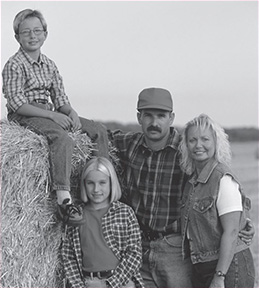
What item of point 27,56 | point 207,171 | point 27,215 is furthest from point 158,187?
point 27,56

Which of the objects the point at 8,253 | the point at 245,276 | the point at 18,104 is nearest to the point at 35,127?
the point at 18,104

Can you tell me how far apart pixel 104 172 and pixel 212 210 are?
2.88ft

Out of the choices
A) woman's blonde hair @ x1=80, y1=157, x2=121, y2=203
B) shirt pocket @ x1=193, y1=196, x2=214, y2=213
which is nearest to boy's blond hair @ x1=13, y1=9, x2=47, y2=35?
woman's blonde hair @ x1=80, y1=157, x2=121, y2=203

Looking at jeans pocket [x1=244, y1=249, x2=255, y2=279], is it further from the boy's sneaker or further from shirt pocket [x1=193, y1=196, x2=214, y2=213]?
the boy's sneaker

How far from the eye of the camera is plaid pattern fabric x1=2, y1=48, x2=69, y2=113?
16.2 feet

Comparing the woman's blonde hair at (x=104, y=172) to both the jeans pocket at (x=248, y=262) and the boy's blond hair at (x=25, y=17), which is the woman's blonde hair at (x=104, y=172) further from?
the boy's blond hair at (x=25, y=17)

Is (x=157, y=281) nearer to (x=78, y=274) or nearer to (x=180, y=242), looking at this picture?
(x=180, y=242)

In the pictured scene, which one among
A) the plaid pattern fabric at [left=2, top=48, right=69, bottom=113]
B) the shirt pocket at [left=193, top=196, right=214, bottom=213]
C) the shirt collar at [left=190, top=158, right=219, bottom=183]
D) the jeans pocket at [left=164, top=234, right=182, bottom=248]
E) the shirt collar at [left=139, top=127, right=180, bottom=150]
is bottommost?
the jeans pocket at [left=164, top=234, right=182, bottom=248]

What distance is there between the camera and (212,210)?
462 centimetres

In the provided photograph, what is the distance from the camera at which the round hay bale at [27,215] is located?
4.44 metres

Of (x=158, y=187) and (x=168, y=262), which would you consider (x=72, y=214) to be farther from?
(x=168, y=262)

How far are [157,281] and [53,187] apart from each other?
1.33 metres

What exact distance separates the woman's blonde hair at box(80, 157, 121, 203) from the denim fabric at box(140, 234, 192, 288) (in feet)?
2.16

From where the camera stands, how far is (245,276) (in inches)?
185
